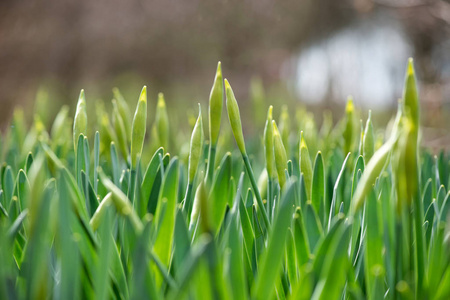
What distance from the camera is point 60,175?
29 cm

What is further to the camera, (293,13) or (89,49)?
(293,13)

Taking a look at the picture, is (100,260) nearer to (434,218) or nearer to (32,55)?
(434,218)

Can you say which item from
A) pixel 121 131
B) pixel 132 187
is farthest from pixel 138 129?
pixel 121 131

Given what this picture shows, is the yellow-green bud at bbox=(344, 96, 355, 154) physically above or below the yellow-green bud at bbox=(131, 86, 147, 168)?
below

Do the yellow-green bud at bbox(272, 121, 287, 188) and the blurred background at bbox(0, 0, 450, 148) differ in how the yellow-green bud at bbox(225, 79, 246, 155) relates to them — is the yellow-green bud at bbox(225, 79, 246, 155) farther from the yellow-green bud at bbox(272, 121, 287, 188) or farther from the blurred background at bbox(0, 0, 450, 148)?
the blurred background at bbox(0, 0, 450, 148)

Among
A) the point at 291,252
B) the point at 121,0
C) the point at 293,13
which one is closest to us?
the point at 291,252

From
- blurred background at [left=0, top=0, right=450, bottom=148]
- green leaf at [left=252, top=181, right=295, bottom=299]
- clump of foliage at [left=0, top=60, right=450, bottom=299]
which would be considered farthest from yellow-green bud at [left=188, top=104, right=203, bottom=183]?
blurred background at [left=0, top=0, right=450, bottom=148]

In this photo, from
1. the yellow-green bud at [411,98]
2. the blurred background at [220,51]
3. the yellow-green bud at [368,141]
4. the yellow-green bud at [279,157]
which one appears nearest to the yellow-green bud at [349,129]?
the yellow-green bud at [368,141]

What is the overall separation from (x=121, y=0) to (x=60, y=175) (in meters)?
3.61

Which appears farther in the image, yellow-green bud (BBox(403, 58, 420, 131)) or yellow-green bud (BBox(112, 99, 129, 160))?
yellow-green bud (BBox(112, 99, 129, 160))

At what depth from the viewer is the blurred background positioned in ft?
11.5

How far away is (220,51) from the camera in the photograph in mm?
3867

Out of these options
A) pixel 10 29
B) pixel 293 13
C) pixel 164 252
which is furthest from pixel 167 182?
pixel 293 13

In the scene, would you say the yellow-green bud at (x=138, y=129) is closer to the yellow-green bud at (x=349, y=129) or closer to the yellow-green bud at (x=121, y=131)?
the yellow-green bud at (x=121, y=131)
